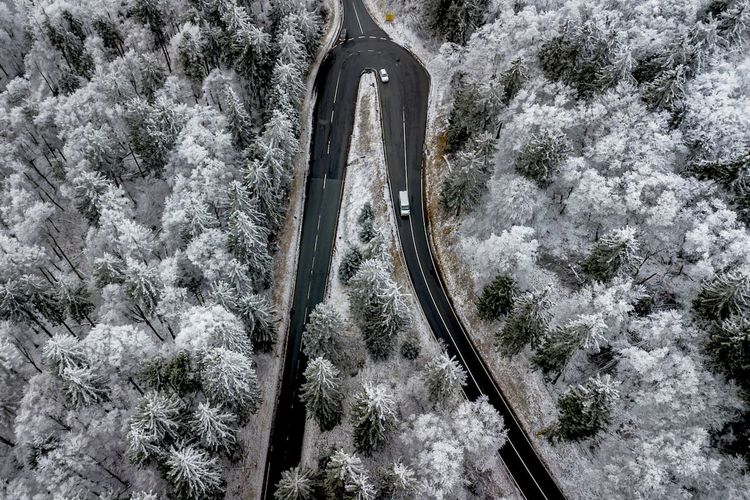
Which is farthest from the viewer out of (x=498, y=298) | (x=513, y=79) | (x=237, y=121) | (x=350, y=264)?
(x=237, y=121)

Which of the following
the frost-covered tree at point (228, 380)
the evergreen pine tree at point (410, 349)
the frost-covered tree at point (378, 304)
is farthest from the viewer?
the evergreen pine tree at point (410, 349)

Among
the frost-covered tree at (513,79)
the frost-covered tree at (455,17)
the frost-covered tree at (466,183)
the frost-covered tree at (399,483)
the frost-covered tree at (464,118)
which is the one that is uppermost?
the frost-covered tree at (455,17)

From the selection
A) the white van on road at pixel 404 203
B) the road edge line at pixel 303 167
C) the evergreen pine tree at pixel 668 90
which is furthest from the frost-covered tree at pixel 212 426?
the evergreen pine tree at pixel 668 90

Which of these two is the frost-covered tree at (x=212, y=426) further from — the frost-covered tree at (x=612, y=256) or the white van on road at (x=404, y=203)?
the frost-covered tree at (x=612, y=256)

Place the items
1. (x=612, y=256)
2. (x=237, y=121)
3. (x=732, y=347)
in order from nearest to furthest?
(x=732, y=347)
(x=612, y=256)
(x=237, y=121)

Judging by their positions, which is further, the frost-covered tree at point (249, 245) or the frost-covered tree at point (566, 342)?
the frost-covered tree at point (249, 245)

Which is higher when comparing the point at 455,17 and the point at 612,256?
the point at 455,17

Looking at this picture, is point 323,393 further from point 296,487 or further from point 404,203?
point 404,203

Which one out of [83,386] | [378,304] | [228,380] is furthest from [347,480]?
[83,386]
